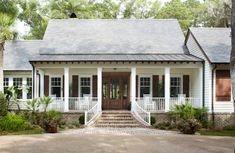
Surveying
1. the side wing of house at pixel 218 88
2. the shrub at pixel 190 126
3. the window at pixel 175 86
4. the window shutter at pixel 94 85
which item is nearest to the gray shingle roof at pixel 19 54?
the window shutter at pixel 94 85

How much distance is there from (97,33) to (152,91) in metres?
6.10

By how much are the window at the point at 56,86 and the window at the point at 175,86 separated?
7.44 metres

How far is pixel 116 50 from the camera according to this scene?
2586 centimetres

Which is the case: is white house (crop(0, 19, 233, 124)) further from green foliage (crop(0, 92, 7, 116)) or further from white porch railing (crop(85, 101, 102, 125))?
green foliage (crop(0, 92, 7, 116))

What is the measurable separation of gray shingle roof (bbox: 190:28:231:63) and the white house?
7cm

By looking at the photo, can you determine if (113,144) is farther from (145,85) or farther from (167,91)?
(145,85)

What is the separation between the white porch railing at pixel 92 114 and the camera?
850 inches

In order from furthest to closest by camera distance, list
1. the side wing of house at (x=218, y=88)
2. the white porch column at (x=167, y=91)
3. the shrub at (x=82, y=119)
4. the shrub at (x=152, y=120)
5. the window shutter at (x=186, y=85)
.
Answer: the window shutter at (x=186, y=85) → the white porch column at (x=167, y=91) → the side wing of house at (x=218, y=88) → the shrub at (x=82, y=119) → the shrub at (x=152, y=120)

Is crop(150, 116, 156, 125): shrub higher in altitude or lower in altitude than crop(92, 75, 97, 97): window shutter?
lower

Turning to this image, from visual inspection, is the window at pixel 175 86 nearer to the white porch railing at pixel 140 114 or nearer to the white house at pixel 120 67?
the white house at pixel 120 67

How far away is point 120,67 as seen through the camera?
77.6ft

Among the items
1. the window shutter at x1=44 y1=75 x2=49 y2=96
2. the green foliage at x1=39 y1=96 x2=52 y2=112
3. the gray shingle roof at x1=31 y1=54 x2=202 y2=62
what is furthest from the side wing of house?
the window shutter at x1=44 y1=75 x2=49 y2=96

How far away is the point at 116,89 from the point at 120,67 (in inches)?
117

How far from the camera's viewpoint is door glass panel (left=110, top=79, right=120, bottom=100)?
2622cm
